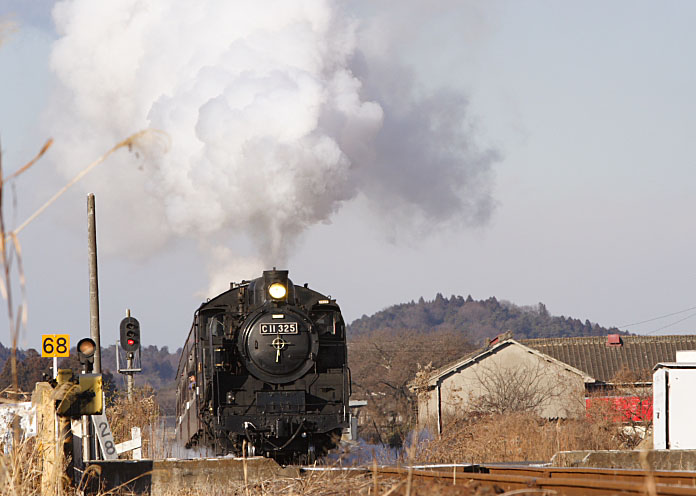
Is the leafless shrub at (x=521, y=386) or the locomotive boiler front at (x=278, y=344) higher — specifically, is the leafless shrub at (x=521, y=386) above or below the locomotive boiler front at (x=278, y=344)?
below

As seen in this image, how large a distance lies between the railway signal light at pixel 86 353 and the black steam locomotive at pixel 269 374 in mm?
2192

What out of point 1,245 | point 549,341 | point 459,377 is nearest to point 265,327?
point 1,245

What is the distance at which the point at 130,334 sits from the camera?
2150 cm

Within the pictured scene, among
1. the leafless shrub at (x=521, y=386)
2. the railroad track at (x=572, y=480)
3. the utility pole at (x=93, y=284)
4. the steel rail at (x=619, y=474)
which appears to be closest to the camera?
the railroad track at (x=572, y=480)

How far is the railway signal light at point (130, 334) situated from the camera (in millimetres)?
21406

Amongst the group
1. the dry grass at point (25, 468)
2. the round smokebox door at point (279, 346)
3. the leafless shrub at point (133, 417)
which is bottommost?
the leafless shrub at point (133, 417)

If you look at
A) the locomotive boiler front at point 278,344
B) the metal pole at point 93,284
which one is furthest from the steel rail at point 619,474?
the metal pole at point 93,284

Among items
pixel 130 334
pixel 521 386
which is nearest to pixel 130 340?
pixel 130 334

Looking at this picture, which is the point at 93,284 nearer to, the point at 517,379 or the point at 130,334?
the point at 130,334

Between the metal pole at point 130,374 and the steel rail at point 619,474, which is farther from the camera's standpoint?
the metal pole at point 130,374

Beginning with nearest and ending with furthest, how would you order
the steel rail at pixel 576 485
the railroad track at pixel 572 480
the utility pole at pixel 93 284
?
1. the steel rail at pixel 576 485
2. the railroad track at pixel 572 480
3. the utility pole at pixel 93 284

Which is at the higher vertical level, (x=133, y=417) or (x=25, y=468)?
(x=25, y=468)

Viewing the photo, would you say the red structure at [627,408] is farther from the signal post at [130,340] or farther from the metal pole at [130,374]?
the signal post at [130,340]

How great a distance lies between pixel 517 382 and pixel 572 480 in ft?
145
